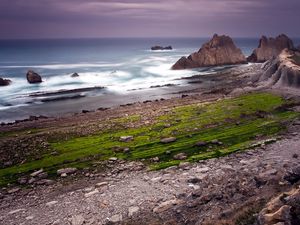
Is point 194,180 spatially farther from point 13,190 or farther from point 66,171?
point 13,190

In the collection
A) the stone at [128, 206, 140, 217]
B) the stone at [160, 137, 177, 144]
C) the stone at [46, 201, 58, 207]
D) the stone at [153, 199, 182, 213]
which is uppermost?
the stone at [160, 137, 177, 144]

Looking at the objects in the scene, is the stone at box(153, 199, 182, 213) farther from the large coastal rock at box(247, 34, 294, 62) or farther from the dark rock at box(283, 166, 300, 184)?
the large coastal rock at box(247, 34, 294, 62)

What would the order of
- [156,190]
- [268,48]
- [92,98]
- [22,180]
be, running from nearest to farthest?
1. [156,190]
2. [22,180]
3. [92,98]
4. [268,48]

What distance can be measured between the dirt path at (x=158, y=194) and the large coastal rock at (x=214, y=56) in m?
67.6

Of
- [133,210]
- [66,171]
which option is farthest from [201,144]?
[66,171]

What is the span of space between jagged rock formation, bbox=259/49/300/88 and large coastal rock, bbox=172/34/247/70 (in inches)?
1392

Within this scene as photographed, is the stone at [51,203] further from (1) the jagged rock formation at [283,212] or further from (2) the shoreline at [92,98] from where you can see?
(2) the shoreline at [92,98]

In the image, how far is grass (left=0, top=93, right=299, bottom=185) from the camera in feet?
84.0

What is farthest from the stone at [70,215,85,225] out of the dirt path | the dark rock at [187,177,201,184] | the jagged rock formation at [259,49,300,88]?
the jagged rock formation at [259,49,300,88]

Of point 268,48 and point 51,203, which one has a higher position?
point 268,48

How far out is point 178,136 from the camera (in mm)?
29500

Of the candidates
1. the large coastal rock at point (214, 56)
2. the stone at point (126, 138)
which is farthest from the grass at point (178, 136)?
the large coastal rock at point (214, 56)

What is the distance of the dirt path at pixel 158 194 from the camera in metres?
18.2

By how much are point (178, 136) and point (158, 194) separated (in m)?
9.74
